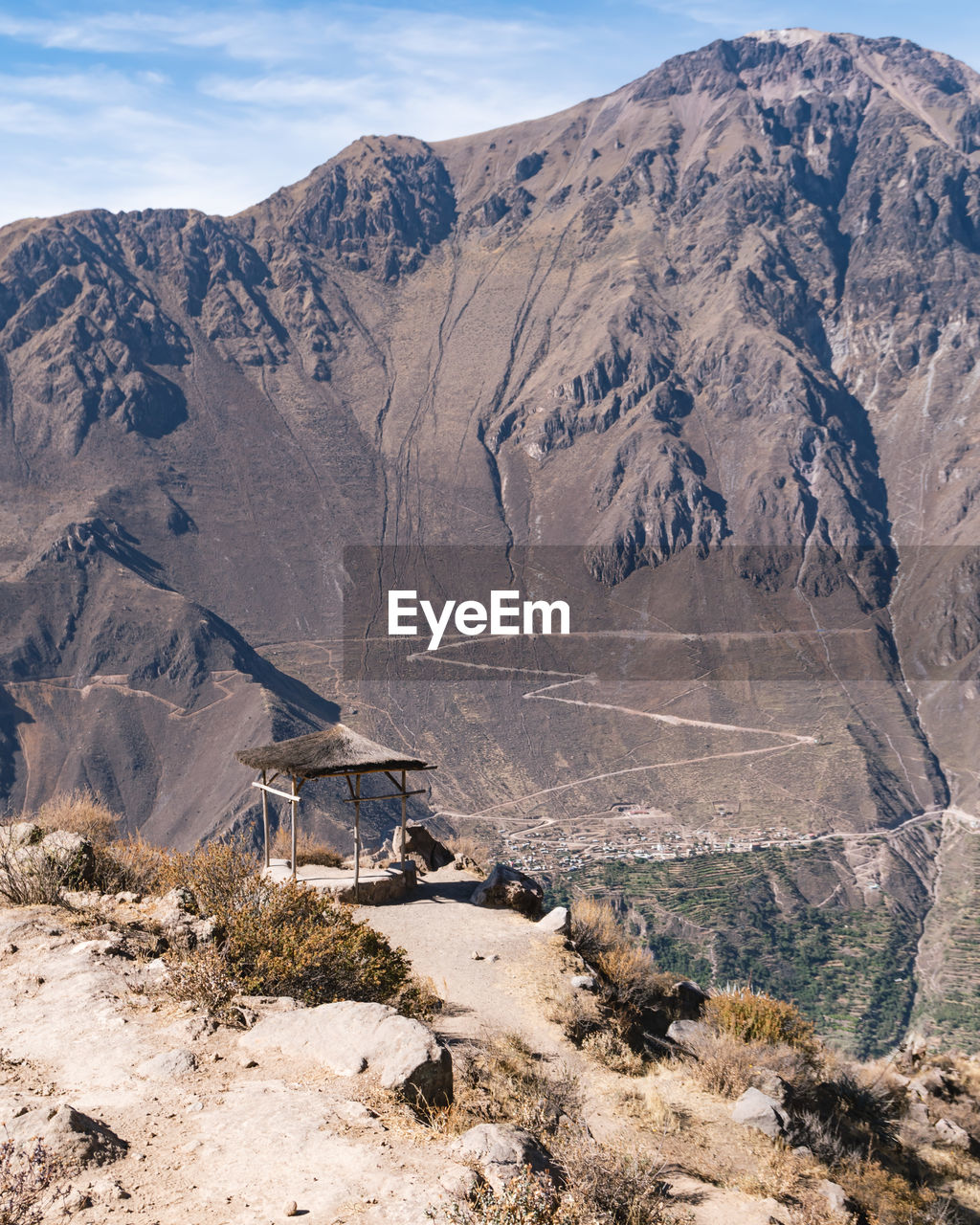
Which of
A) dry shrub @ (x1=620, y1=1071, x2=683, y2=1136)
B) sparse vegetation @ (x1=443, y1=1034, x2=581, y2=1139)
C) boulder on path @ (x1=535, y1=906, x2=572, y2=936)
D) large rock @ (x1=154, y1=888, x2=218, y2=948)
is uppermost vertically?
large rock @ (x1=154, y1=888, x2=218, y2=948)

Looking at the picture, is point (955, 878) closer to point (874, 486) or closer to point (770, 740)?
point (770, 740)

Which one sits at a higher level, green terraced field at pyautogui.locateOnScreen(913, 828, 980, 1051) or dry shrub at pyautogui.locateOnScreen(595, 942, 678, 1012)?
dry shrub at pyautogui.locateOnScreen(595, 942, 678, 1012)

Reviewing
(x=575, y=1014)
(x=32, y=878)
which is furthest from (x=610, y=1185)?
(x=32, y=878)

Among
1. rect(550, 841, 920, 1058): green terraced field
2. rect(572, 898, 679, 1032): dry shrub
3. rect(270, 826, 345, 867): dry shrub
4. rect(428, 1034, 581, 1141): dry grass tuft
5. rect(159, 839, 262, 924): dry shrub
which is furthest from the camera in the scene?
rect(550, 841, 920, 1058): green terraced field

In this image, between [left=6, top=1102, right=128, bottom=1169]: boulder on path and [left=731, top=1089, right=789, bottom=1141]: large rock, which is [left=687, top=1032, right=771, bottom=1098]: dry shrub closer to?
[left=731, top=1089, right=789, bottom=1141]: large rock

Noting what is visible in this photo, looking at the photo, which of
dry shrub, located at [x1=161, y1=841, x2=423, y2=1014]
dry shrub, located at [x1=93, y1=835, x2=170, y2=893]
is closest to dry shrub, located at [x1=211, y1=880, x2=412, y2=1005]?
dry shrub, located at [x1=161, y1=841, x2=423, y2=1014]

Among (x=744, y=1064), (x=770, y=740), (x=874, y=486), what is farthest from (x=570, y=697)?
(x=744, y=1064)

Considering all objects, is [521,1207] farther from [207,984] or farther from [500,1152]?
[207,984]
